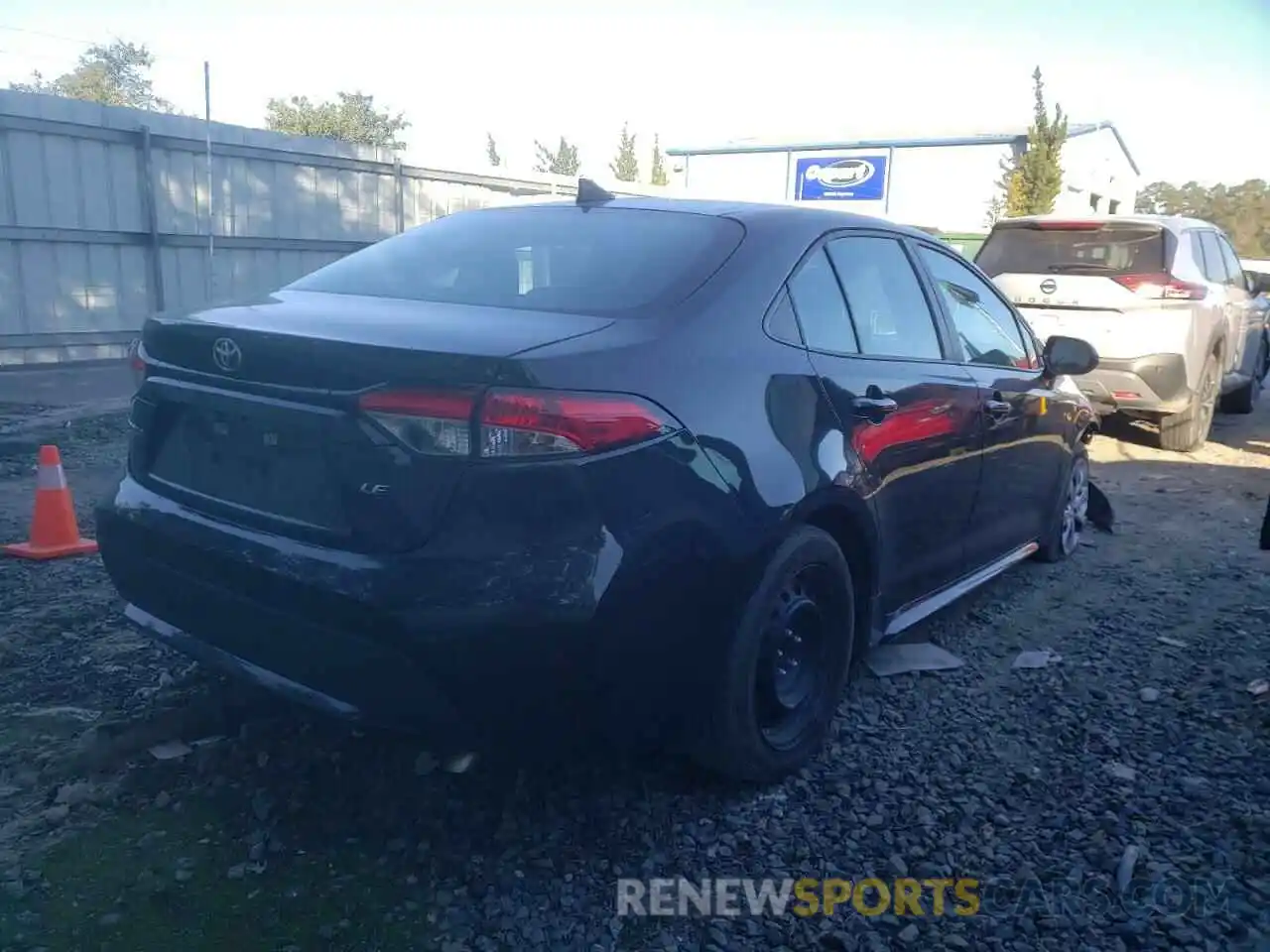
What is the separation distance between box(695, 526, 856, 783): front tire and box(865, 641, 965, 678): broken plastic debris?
2.25ft

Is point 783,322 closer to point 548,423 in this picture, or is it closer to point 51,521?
point 548,423

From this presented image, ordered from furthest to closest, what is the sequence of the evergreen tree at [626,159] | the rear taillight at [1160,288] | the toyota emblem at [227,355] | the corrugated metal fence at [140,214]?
the evergreen tree at [626,159] < the corrugated metal fence at [140,214] < the rear taillight at [1160,288] < the toyota emblem at [227,355]

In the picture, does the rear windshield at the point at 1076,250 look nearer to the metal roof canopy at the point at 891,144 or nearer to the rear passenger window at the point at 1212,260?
the rear passenger window at the point at 1212,260

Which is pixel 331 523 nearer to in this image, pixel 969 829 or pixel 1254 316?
pixel 969 829

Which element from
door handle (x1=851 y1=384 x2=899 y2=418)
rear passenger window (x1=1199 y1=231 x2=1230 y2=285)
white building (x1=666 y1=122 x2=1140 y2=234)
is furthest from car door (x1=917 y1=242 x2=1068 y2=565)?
white building (x1=666 y1=122 x2=1140 y2=234)

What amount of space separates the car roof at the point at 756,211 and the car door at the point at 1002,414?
1.81 feet

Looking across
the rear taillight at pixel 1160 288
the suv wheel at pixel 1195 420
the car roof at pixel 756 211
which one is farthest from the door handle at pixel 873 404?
the suv wheel at pixel 1195 420

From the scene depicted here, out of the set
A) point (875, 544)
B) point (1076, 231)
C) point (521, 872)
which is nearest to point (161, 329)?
point (521, 872)

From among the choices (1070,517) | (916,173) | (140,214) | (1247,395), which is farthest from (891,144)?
(1070,517)

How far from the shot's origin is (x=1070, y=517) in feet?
17.9

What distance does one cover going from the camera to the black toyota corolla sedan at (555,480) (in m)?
2.29

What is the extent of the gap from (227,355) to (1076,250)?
23.4ft

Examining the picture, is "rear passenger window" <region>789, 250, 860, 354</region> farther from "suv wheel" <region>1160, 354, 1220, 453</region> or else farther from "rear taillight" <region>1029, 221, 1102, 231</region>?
"suv wheel" <region>1160, 354, 1220, 453</region>

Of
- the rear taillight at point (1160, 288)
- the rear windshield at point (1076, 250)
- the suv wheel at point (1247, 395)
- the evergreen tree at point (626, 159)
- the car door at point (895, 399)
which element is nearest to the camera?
the car door at point (895, 399)
